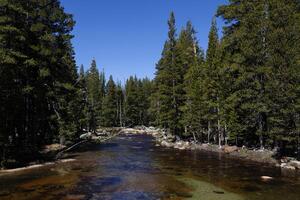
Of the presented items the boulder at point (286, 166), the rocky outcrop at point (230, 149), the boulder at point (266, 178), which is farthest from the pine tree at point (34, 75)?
the boulder at point (286, 166)

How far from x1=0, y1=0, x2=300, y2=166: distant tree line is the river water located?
16.9 ft

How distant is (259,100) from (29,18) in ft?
86.2

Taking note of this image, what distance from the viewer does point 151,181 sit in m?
24.5

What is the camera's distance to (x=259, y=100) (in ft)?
120

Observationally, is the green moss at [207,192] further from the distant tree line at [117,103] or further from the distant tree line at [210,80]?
the distant tree line at [117,103]

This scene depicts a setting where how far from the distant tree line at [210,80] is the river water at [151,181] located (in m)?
5.14

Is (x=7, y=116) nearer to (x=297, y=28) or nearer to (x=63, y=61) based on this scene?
(x=63, y=61)

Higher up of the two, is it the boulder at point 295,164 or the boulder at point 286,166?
the boulder at point 295,164

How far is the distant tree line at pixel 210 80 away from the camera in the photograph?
30844 mm

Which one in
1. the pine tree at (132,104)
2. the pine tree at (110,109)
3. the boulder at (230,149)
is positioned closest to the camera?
the boulder at (230,149)

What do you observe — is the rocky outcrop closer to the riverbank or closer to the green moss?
the riverbank

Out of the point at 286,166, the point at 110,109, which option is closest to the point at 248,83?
the point at 286,166

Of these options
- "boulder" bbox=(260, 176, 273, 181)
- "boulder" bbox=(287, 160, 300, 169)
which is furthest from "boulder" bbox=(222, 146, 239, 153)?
"boulder" bbox=(260, 176, 273, 181)

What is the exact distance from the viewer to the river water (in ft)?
66.9
